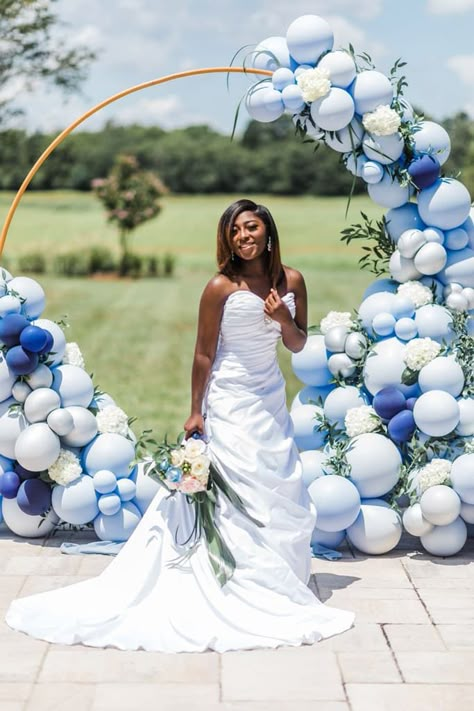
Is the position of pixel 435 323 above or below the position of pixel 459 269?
below

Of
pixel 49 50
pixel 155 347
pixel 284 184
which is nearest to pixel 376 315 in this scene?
pixel 155 347

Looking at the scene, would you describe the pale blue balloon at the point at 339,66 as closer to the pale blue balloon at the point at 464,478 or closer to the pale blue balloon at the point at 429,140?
the pale blue balloon at the point at 429,140

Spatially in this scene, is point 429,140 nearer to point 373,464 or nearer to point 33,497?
point 373,464

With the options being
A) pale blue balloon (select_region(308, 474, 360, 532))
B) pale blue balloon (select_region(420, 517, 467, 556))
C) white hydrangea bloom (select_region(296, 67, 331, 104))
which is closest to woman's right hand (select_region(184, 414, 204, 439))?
pale blue balloon (select_region(308, 474, 360, 532))

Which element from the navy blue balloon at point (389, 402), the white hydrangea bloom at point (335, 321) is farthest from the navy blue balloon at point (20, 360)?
the navy blue balloon at point (389, 402)

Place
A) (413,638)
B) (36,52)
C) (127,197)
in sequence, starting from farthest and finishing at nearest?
(127,197) < (36,52) < (413,638)

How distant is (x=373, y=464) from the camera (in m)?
5.40

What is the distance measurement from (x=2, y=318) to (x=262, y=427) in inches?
66.8

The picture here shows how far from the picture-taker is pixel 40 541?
5.70 metres

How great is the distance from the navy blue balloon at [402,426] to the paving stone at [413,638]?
1.26 meters

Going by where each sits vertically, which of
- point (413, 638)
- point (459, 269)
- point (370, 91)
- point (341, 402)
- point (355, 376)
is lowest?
point (413, 638)

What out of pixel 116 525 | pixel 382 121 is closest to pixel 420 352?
pixel 382 121

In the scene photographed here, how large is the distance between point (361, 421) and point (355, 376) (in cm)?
32

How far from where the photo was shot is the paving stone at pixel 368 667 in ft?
12.9
